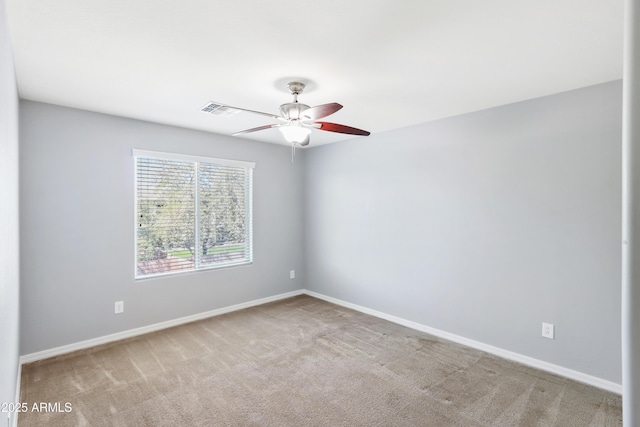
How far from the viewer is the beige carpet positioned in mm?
2273

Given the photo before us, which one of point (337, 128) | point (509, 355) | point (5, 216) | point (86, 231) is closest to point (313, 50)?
point (337, 128)

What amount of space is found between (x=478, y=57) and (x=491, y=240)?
187 centimetres

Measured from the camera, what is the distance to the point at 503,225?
3.21m

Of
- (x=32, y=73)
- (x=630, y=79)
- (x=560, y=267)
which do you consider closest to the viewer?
(x=630, y=79)

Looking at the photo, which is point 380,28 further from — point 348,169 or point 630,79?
point 348,169

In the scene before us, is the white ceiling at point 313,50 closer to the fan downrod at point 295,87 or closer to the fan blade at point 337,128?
the fan downrod at point 295,87

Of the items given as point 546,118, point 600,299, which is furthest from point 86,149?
point 600,299

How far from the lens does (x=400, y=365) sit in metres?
3.02

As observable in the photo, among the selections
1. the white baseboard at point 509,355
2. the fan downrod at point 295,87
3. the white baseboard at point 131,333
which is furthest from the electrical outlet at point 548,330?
the white baseboard at point 131,333

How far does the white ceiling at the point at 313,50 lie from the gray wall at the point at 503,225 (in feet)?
1.23

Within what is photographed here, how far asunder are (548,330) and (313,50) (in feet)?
10.3

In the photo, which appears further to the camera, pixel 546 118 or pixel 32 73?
pixel 546 118

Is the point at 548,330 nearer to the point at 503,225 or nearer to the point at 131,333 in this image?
the point at 503,225

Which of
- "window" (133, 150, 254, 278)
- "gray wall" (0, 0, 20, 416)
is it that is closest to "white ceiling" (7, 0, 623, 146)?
"gray wall" (0, 0, 20, 416)
